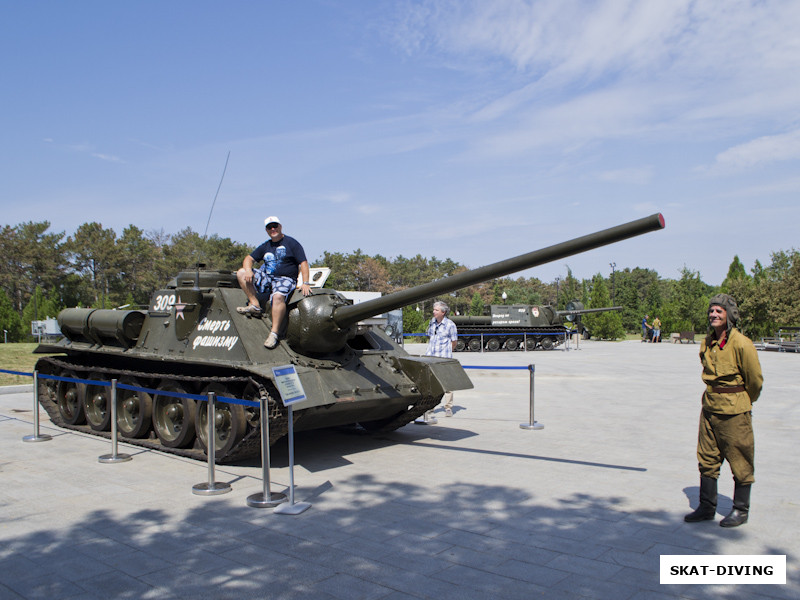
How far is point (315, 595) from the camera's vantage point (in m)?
4.02

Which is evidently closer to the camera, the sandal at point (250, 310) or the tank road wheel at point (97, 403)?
the sandal at point (250, 310)

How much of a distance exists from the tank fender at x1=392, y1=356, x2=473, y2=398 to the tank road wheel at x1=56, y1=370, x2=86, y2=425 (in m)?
5.09

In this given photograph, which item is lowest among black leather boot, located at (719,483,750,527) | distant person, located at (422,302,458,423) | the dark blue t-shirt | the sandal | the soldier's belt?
black leather boot, located at (719,483,750,527)

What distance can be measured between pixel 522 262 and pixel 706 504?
2.43 meters

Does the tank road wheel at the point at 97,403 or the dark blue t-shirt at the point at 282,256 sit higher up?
the dark blue t-shirt at the point at 282,256

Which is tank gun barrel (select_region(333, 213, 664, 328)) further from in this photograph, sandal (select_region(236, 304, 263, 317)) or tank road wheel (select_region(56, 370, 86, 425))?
tank road wheel (select_region(56, 370, 86, 425))

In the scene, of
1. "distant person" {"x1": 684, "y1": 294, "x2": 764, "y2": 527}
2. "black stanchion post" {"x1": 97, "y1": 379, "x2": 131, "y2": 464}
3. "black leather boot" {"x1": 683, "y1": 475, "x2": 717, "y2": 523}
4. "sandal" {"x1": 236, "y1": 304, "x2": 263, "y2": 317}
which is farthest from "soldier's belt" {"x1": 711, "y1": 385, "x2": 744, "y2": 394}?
"black stanchion post" {"x1": 97, "y1": 379, "x2": 131, "y2": 464}

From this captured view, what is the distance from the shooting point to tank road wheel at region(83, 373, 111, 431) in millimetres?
9797

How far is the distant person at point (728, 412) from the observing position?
5.12 meters

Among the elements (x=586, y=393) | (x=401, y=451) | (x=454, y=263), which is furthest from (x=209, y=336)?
(x=454, y=263)

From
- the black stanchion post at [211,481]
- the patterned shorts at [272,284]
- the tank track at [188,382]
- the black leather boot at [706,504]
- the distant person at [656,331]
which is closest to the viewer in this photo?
the black leather boot at [706,504]

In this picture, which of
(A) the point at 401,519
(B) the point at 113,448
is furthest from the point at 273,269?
(A) the point at 401,519

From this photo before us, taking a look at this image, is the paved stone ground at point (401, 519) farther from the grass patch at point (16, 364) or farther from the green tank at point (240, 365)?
the grass patch at point (16, 364)

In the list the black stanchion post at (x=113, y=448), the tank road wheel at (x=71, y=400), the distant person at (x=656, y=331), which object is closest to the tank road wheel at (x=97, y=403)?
the tank road wheel at (x=71, y=400)
